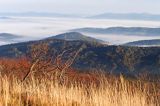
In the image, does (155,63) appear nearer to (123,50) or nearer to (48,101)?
(123,50)

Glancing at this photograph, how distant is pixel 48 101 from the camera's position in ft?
28.6

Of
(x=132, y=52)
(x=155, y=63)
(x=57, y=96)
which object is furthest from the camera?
(x=132, y=52)

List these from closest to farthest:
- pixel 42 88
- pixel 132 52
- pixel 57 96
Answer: pixel 57 96, pixel 42 88, pixel 132 52

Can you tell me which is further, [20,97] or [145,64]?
[145,64]

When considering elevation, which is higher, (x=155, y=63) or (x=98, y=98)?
(x=98, y=98)

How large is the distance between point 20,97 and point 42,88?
126 cm

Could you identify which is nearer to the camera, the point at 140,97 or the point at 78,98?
the point at 78,98

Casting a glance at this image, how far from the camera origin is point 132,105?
31.2 feet

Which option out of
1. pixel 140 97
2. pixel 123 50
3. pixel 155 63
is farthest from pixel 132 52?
pixel 140 97

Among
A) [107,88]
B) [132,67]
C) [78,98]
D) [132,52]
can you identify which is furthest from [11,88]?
[132,52]

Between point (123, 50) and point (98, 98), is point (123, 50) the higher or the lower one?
the lower one

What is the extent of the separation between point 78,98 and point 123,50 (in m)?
189

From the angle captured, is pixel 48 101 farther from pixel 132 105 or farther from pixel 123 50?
pixel 123 50

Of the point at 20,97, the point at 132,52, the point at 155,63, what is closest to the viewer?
the point at 20,97
